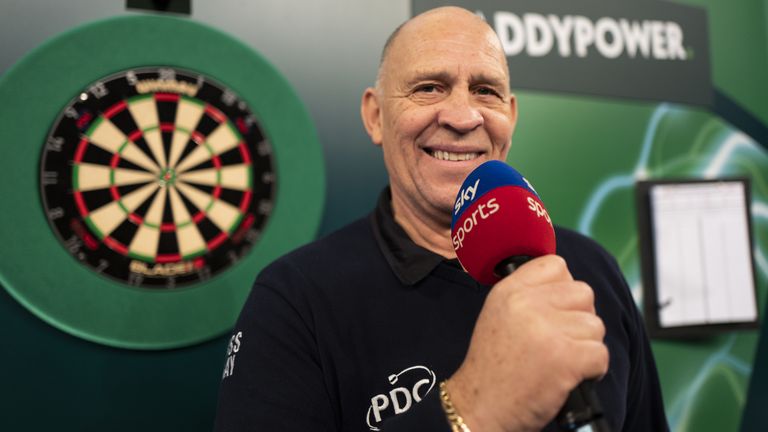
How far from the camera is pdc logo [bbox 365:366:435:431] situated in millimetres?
1174

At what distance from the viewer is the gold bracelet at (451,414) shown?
899 millimetres

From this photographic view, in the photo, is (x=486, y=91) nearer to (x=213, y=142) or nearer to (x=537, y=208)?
(x=537, y=208)

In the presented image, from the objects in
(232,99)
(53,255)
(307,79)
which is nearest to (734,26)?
(307,79)

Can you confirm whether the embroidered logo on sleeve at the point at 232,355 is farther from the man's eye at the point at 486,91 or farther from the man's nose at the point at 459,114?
the man's eye at the point at 486,91

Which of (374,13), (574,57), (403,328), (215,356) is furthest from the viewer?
Answer: (574,57)

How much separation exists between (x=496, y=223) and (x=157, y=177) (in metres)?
1.02

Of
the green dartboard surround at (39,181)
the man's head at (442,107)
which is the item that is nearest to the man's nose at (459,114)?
the man's head at (442,107)

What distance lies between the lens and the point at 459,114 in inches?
51.4

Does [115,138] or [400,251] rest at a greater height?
[115,138]

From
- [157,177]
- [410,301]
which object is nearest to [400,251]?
[410,301]

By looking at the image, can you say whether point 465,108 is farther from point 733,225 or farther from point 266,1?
point 733,225

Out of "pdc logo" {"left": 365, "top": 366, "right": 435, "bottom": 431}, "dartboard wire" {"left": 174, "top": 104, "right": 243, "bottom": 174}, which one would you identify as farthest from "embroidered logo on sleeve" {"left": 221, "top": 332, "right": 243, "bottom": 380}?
"dartboard wire" {"left": 174, "top": 104, "right": 243, "bottom": 174}

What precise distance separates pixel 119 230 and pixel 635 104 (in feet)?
5.49

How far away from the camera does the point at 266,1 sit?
1843mm
